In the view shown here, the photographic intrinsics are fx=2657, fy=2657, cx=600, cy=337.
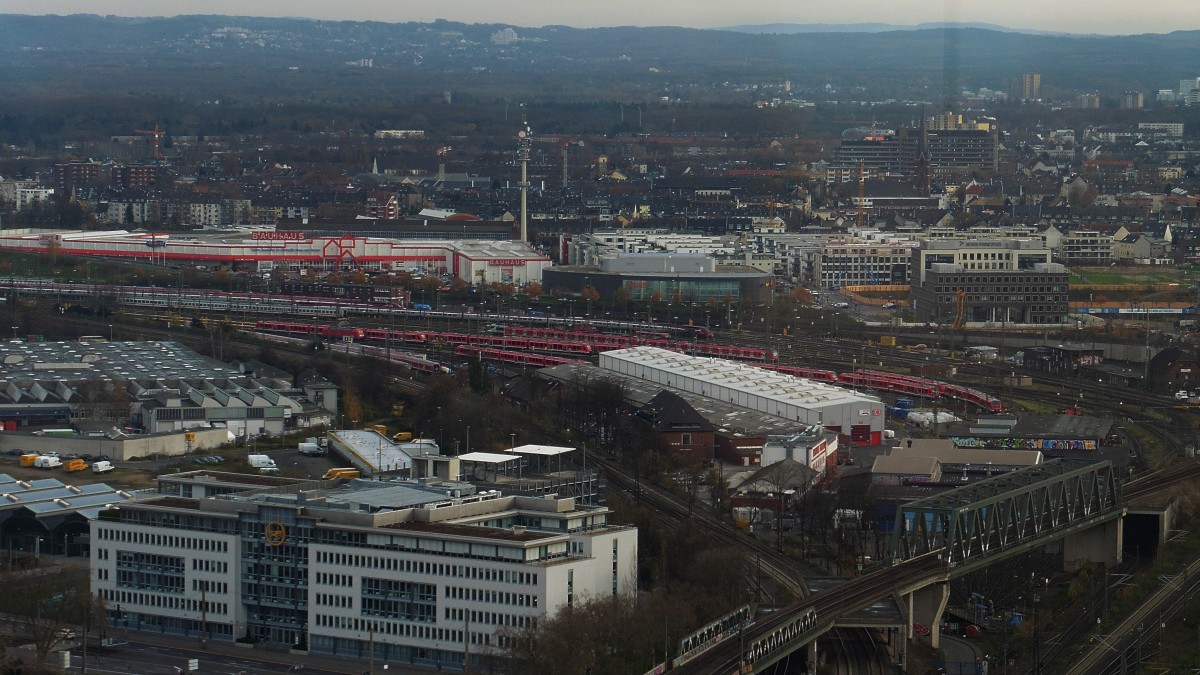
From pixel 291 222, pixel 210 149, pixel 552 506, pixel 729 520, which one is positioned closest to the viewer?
pixel 552 506

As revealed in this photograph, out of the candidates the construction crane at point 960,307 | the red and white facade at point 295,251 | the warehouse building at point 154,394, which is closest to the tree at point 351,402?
the warehouse building at point 154,394

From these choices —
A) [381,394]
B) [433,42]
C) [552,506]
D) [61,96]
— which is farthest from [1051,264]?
[433,42]

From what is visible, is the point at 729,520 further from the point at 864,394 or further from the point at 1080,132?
the point at 1080,132

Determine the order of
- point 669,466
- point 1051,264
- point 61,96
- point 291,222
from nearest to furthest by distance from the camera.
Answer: point 669,466, point 1051,264, point 291,222, point 61,96

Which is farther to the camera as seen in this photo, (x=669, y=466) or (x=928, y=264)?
(x=928, y=264)

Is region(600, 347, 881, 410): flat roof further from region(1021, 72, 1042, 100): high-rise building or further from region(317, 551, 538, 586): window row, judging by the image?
region(1021, 72, 1042, 100): high-rise building

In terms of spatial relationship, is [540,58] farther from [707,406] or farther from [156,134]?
[707,406]
